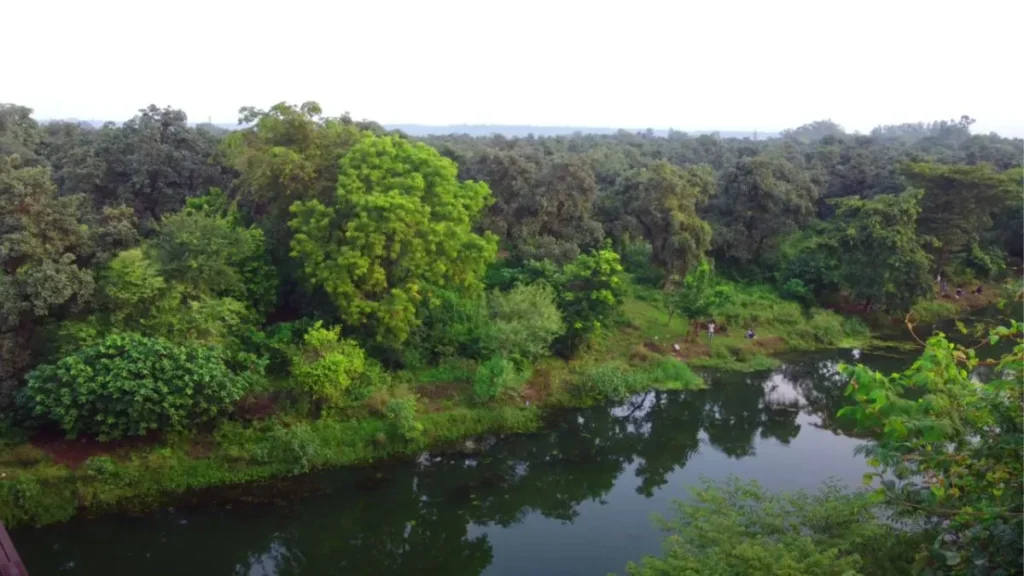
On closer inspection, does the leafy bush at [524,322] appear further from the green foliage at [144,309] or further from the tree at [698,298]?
the green foliage at [144,309]

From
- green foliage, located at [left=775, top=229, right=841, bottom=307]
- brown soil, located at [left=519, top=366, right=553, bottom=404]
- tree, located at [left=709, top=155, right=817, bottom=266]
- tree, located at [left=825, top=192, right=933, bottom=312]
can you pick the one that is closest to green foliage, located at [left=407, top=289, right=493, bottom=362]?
brown soil, located at [left=519, top=366, right=553, bottom=404]

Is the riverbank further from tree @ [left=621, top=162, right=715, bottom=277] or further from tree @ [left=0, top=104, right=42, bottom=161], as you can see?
tree @ [left=0, top=104, right=42, bottom=161]

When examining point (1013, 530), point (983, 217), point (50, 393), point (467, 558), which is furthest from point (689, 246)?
point (1013, 530)

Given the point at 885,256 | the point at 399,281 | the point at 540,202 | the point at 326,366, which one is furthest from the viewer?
the point at 540,202

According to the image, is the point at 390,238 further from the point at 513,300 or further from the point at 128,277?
the point at 128,277

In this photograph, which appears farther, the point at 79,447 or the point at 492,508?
the point at 492,508

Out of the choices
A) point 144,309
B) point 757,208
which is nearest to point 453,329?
point 144,309

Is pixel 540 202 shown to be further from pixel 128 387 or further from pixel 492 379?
pixel 128 387
